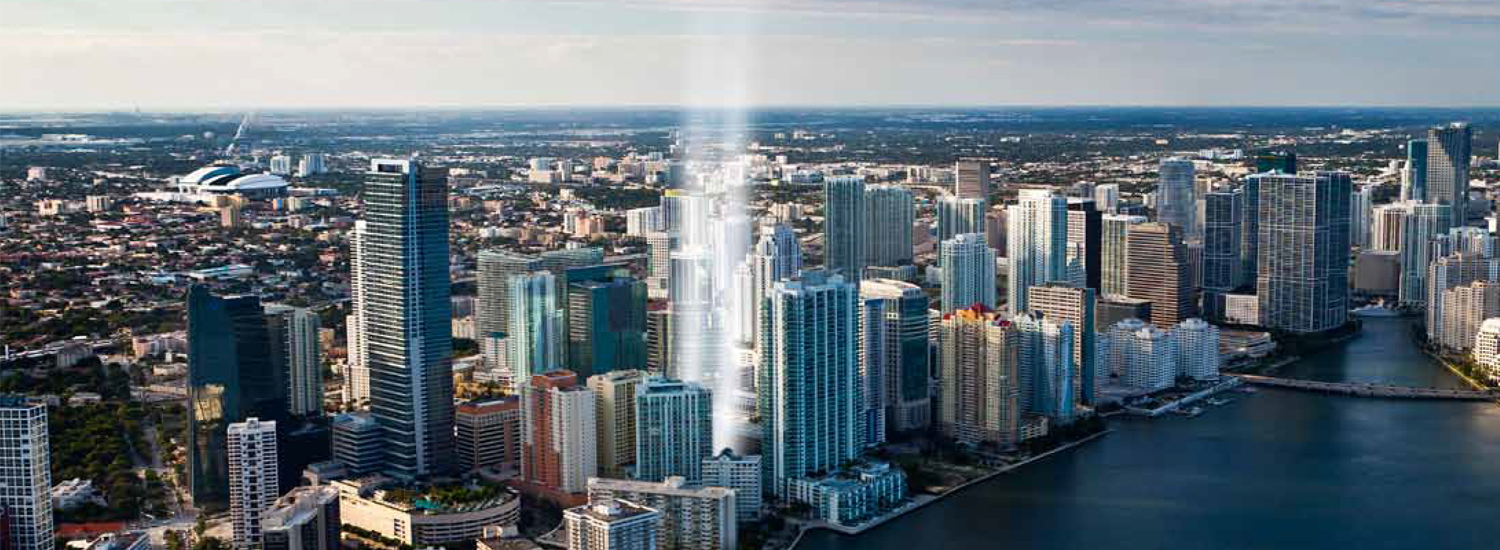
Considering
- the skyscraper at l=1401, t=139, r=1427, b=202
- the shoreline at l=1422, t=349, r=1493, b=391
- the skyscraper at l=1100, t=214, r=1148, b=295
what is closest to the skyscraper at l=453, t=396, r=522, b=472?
the shoreline at l=1422, t=349, r=1493, b=391

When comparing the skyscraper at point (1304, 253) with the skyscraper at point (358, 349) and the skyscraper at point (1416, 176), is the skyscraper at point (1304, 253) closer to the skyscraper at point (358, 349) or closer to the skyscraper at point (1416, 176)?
the skyscraper at point (1416, 176)

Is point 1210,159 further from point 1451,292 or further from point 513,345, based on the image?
point 513,345

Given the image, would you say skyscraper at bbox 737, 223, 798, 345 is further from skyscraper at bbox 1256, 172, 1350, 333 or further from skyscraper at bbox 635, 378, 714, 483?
skyscraper at bbox 1256, 172, 1350, 333

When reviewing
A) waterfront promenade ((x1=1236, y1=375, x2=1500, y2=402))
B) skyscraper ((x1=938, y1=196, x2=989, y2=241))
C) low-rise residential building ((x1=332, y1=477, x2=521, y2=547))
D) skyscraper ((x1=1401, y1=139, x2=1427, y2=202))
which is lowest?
waterfront promenade ((x1=1236, y1=375, x2=1500, y2=402))

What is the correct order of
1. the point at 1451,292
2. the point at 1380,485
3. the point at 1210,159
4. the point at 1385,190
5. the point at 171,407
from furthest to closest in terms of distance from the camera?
the point at 1210,159 < the point at 1385,190 < the point at 1451,292 < the point at 171,407 < the point at 1380,485

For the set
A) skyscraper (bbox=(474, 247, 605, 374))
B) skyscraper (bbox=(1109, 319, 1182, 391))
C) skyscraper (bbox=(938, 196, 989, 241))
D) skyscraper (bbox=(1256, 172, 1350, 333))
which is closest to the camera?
A: skyscraper (bbox=(474, 247, 605, 374))

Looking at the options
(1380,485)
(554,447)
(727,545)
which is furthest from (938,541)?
(1380,485)

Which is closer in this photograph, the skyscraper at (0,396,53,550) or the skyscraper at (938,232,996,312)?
the skyscraper at (0,396,53,550)
